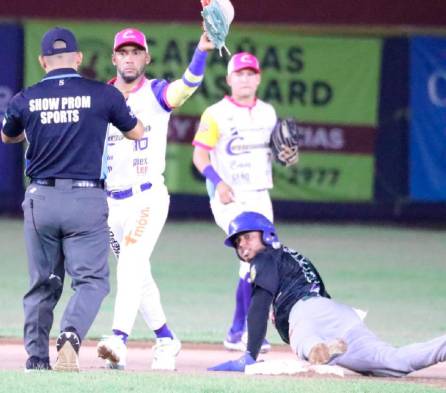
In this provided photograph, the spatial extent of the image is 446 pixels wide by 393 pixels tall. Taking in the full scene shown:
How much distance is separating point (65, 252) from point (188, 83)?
4.83 ft

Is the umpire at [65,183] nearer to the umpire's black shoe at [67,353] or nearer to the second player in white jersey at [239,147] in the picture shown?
the umpire's black shoe at [67,353]

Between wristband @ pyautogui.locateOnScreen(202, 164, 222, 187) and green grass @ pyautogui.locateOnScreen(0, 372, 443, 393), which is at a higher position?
wristband @ pyautogui.locateOnScreen(202, 164, 222, 187)

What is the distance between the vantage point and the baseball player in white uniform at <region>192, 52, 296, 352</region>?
10.5 metres

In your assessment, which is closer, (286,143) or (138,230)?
(138,230)

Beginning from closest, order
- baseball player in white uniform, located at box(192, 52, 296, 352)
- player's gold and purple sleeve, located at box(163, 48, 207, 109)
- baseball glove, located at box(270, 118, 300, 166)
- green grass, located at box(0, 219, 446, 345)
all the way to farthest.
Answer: player's gold and purple sleeve, located at box(163, 48, 207, 109)
baseball glove, located at box(270, 118, 300, 166)
baseball player in white uniform, located at box(192, 52, 296, 352)
green grass, located at box(0, 219, 446, 345)

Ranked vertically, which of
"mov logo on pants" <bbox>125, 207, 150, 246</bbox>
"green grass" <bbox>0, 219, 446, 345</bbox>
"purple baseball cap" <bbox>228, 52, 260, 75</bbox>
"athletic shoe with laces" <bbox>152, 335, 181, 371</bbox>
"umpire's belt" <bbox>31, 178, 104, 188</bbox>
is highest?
"purple baseball cap" <bbox>228, 52, 260, 75</bbox>

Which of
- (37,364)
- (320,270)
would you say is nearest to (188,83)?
(37,364)

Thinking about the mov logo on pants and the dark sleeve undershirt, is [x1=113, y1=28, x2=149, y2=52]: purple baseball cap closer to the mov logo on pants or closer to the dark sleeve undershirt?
the mov logo on pants

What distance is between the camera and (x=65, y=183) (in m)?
7.88

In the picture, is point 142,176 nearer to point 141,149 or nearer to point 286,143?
point 141,149

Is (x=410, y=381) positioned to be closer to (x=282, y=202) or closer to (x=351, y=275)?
(x=351, y=275)

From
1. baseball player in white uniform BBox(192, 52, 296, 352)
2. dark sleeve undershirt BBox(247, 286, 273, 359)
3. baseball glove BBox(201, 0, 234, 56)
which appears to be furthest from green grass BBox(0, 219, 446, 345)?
baseball glove BBox(201, 0, 234, 56)

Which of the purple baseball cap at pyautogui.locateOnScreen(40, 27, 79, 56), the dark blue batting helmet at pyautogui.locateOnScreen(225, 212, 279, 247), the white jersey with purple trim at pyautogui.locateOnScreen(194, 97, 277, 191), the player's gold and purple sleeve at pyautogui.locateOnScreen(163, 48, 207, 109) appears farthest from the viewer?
the white jersey with purple trim at pyautogui.locateOnScreen(194, 97, 277, 191)

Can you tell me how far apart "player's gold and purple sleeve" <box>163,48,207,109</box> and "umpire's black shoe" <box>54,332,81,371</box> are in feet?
6.31
